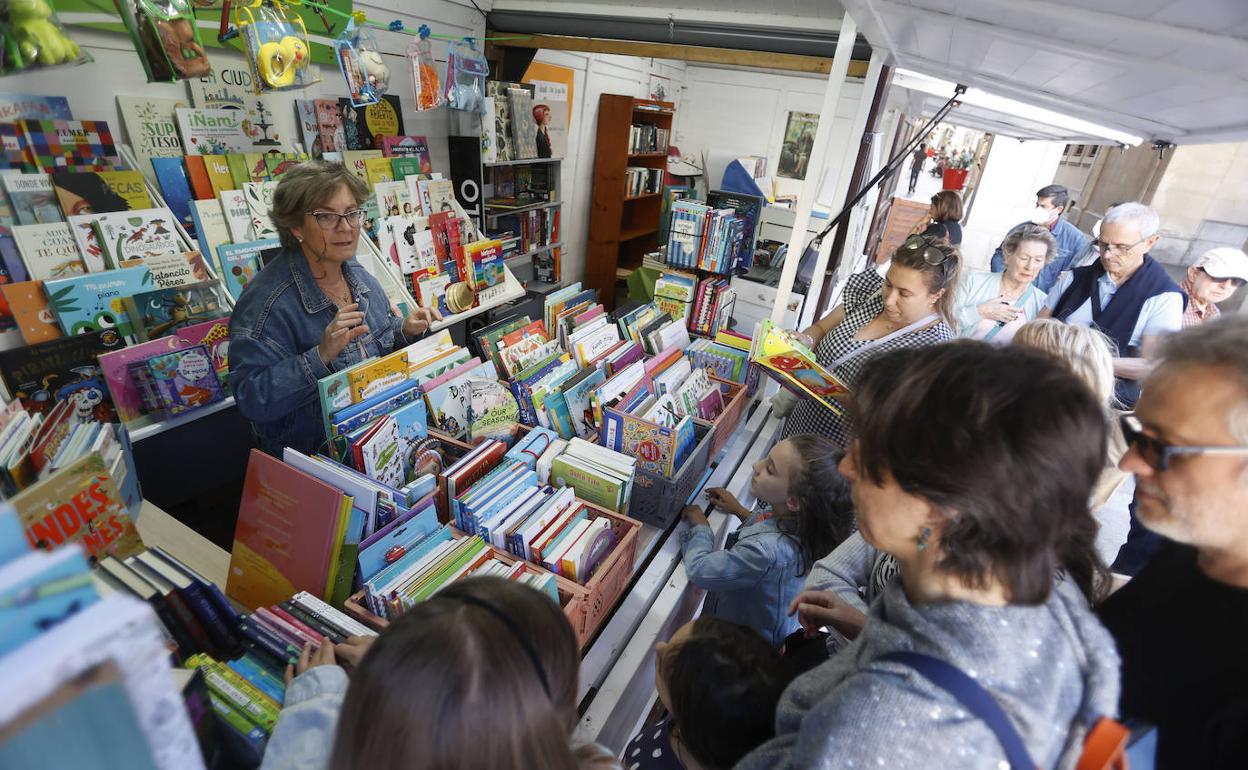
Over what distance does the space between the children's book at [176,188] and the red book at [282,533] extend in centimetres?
192

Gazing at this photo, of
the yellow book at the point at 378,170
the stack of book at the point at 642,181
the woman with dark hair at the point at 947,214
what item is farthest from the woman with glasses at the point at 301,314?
the woman with dark hair at the point at 947,214

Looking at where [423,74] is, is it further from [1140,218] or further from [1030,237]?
[1140,218]

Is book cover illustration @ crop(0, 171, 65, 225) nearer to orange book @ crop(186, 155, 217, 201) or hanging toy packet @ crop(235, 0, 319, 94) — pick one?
orange book @ crop(186, 155, 217, 201)

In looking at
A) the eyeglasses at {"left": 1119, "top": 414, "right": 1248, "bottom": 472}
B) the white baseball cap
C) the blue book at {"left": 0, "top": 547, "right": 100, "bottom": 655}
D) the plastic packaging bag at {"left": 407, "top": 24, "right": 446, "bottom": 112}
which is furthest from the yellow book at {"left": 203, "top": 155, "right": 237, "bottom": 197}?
the white baseball cap

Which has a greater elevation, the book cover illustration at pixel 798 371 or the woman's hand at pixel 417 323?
the book cover illustration at pixel 798 371

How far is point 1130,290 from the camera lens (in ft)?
9.28

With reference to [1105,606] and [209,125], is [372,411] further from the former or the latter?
[209,125]

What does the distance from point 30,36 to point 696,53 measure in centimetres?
341

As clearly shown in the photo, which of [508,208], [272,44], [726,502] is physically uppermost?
[272,44]

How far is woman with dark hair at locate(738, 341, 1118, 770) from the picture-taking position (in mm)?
644

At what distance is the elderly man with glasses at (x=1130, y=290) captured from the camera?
8.89 feet

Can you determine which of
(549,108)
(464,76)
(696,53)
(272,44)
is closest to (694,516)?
(272,44)

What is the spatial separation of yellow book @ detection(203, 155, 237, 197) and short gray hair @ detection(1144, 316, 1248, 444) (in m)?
3.55

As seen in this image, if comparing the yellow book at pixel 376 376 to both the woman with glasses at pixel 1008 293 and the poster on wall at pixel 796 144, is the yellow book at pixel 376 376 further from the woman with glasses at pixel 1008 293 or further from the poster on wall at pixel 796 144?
the poster on wall at pixel 796 144
